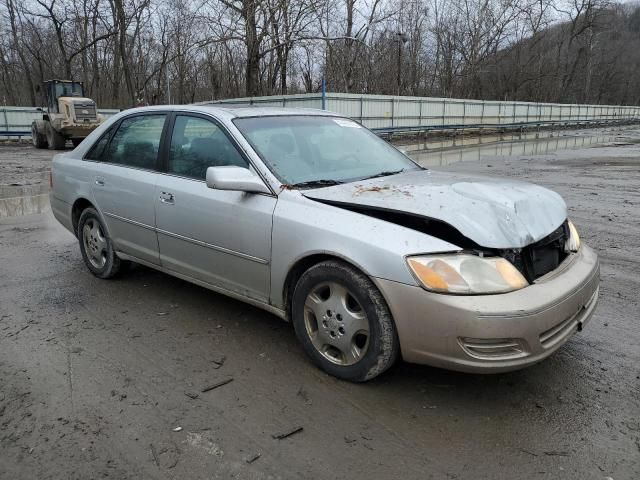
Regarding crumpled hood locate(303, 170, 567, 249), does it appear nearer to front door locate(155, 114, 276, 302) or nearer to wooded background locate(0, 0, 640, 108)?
front door locate(155, 114, 276, 302)

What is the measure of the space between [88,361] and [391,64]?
46.5 metres

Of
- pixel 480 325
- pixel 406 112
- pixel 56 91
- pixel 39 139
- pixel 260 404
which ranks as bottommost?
pixel 260 404

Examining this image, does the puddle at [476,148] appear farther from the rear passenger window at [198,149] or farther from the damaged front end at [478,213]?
the damaged front end at [478,213]

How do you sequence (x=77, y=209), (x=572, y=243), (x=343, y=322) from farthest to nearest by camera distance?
(x=77, y=209), (x=572, y=243), (x=343, y=322)

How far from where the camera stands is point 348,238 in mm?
2842

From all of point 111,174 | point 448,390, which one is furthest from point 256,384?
point 111,174

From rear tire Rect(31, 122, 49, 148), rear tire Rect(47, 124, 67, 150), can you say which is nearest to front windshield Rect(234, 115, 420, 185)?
rear tire Rect(47, 124, 67, 150)

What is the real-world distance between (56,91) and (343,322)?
2378 cm

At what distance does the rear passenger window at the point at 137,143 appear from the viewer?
4.20m

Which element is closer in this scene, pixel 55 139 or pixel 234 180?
pixel 234 180

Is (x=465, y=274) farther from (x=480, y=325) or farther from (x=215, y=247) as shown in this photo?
(x=215, y=247)

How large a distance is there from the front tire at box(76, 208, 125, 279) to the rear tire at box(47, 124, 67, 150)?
1904 cm

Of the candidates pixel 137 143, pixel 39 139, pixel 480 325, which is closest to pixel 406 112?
pixel 39 139

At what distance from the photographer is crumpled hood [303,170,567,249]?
2.74 meters
